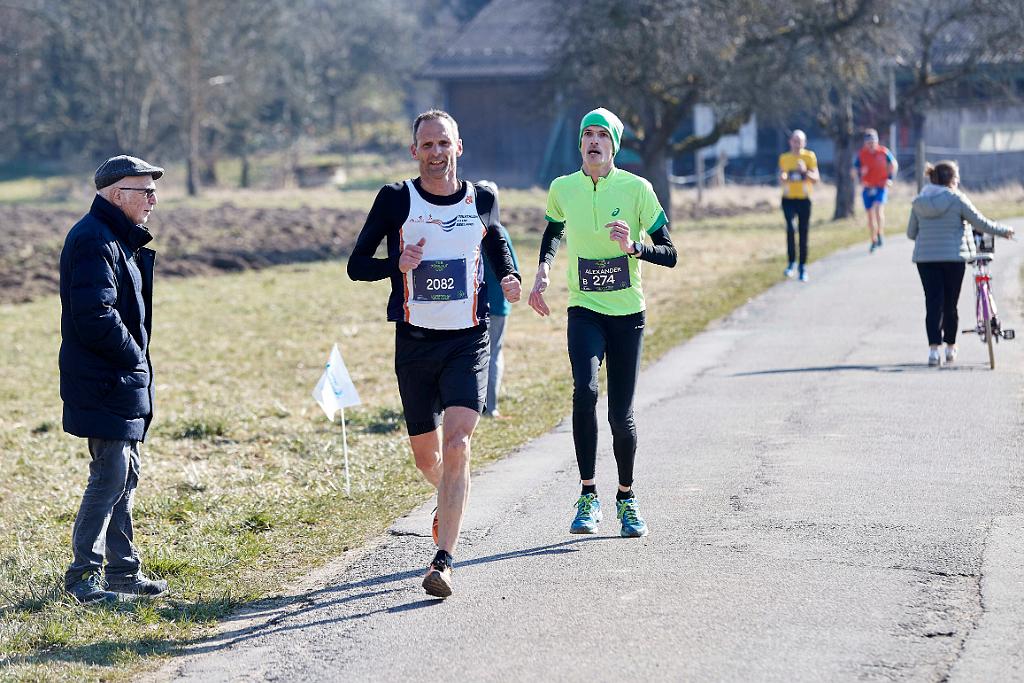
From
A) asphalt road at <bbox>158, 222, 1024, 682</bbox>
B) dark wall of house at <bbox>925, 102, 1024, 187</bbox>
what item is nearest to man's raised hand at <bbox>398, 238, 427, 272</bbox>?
asphalt road at <bbox>158, 222, 1024, 682</bbox>

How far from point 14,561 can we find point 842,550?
408cm

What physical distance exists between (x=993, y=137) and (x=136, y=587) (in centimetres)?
3884

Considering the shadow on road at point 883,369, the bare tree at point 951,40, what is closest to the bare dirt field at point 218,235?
the bare tree at point 951,40

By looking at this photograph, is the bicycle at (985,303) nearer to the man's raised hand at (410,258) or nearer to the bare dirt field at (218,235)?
the man's raised hand at (410,258)

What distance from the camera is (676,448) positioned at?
9.30m

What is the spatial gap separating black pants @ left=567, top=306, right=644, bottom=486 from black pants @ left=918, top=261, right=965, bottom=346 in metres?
6.11

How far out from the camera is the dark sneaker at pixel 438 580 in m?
6.01

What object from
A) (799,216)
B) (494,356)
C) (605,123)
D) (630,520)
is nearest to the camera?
(605,123)

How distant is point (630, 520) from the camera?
6988mm

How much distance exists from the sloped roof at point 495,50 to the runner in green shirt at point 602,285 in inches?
1735

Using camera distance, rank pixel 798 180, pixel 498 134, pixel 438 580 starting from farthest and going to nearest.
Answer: pixel 498 134, pixel 798 180, pixel 438 580

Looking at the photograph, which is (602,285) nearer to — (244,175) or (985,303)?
(985,303)

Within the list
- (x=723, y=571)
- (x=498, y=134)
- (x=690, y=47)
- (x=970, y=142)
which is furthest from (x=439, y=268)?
(x=498, y=134)

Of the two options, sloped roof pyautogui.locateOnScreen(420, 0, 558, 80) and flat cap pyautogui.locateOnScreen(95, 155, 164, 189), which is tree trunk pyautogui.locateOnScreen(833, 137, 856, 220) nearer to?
sloped roof pyautogui.locateOnScreen(420, 0, 558, 80)
